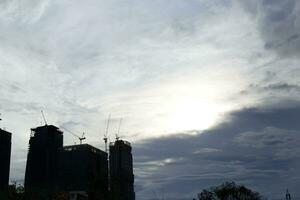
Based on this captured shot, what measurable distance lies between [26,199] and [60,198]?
915 centimetres

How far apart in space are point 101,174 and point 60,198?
34567mm

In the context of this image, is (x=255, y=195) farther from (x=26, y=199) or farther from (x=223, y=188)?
(x=26, y=199)

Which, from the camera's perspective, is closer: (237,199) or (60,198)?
(60,198)

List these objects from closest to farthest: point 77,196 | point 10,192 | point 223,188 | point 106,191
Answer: point 106,191 < point 10,192 < point 223,188 < point 77,196

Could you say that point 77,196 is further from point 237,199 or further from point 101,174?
A: point 101,174

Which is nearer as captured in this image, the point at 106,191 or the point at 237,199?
the point at 106,191

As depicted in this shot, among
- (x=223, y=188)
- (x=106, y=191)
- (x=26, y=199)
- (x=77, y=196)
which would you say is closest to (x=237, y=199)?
(x=223, y=188)

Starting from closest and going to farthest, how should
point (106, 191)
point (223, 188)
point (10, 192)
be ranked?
point (106, 191)
point (10, 192)
point (223, 188)

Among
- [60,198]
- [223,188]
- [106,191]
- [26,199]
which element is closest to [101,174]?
[106,191]

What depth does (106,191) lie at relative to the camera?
72250mm

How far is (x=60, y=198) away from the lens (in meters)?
103

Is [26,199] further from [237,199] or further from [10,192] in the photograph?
[237,199]

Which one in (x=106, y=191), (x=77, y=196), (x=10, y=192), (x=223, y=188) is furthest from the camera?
(x=77, y=196)

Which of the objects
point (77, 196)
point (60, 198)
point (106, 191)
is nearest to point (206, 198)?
point (77, 196)
